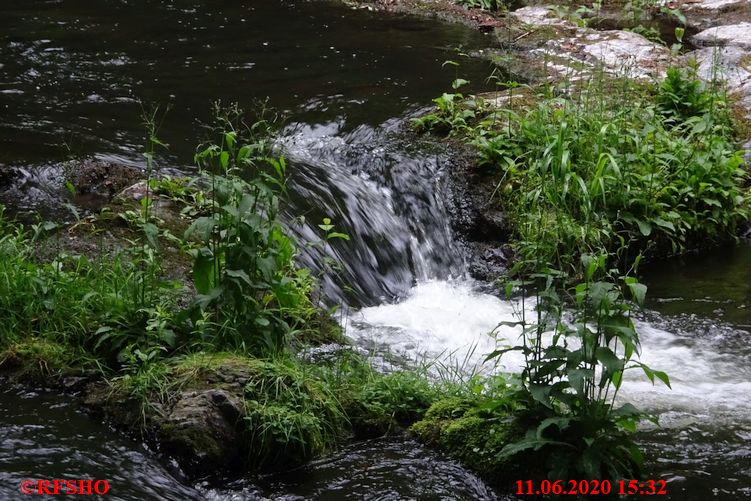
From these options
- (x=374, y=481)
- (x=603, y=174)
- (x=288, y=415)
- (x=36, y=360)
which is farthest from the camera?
(x=603, y=174)

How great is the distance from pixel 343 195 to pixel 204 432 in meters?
3.72

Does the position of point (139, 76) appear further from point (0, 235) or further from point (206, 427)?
point (206, 427)

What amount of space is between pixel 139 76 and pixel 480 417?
689cm

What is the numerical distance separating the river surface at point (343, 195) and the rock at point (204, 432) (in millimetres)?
100

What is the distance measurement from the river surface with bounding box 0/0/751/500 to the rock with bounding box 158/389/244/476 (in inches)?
4.0

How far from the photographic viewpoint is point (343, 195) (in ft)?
24.5

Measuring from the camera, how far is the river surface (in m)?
4.01

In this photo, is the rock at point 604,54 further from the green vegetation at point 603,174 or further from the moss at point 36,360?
the moss at point 36,360

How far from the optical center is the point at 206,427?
4016mm

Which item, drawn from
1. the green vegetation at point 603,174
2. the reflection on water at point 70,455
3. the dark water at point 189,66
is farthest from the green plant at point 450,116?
the reflection on water at point 70,455

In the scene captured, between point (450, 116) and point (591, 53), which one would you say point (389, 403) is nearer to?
point (450, 116)

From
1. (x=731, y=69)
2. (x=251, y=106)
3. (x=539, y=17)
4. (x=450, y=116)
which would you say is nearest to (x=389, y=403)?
(x=450, y=116)

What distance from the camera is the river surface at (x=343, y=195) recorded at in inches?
158

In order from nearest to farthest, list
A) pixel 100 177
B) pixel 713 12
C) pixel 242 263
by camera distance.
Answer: pixel 242 263 → pixel 100 177 → pixel 713 12
